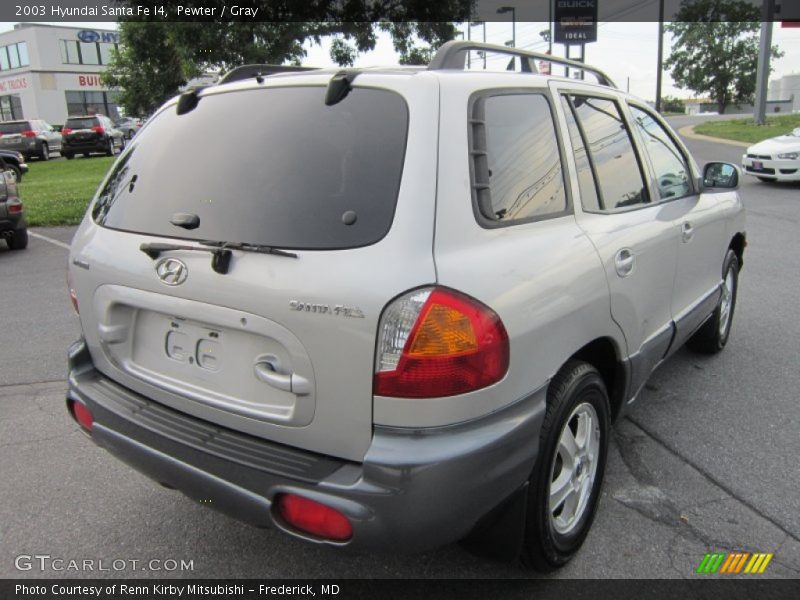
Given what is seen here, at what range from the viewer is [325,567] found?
257 centimetres

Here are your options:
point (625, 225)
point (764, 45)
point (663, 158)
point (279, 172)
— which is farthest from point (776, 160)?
point (764, 45)

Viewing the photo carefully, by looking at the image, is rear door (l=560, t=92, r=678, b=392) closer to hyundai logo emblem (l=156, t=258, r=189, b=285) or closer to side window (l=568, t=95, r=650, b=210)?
side window (l=568, t=95, r=650, b=210)

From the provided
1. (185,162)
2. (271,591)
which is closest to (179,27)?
(185,162)

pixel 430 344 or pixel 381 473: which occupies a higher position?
pixel 430 344

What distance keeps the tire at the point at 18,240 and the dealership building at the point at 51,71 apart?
48551 mm

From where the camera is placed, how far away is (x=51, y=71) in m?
53.1

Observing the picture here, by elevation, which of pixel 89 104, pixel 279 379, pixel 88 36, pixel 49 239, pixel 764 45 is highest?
pixel 88 36

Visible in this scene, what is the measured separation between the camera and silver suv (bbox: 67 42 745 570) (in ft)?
6.25

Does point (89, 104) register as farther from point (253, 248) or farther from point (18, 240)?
point (253, 248)

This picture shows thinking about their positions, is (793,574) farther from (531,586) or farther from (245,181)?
(245,181)

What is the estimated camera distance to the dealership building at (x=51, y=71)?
173 feet

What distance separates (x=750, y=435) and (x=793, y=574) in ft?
3.83

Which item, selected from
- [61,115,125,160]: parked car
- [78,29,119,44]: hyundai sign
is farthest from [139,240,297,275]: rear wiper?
[78,29,119,44]: hyundai sign

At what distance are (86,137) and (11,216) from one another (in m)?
21.8
